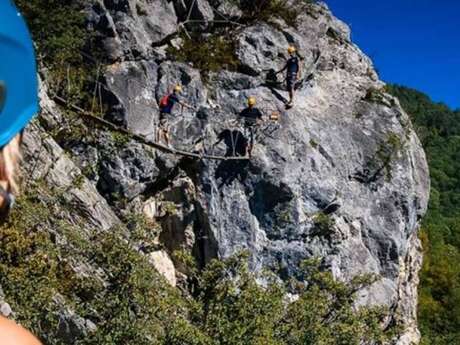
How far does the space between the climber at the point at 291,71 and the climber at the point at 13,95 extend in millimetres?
21775

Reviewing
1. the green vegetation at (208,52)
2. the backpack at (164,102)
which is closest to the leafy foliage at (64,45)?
the backpack at (164,102)

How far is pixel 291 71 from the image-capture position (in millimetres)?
22906

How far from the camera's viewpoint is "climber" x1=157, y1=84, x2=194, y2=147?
67.1ft

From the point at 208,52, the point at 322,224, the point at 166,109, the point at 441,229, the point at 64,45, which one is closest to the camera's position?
the point at 64,45

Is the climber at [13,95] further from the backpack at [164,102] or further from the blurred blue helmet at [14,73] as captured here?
the backpack at [164,102]

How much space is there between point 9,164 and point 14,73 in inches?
6.1

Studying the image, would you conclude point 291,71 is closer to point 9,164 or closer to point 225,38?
point 225,38

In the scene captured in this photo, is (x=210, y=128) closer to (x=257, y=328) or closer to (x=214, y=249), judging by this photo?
(x=214, y=249)

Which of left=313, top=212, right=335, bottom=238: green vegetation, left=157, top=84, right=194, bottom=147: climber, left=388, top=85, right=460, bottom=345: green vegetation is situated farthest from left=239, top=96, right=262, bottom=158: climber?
left=388, top=85, right=460, bottom=345: green vegetation

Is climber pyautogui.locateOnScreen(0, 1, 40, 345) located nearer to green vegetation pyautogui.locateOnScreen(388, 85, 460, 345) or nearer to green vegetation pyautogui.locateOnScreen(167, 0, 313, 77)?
green vegetation pyautogui.locateOnScreen(167, 0, 313, 77)

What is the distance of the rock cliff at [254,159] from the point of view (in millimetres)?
20844

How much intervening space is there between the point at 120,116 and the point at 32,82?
1991 cm

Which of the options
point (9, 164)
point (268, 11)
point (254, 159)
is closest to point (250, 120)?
point (254, 159)

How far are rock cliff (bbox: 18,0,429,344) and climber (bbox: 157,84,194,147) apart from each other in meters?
0.31
